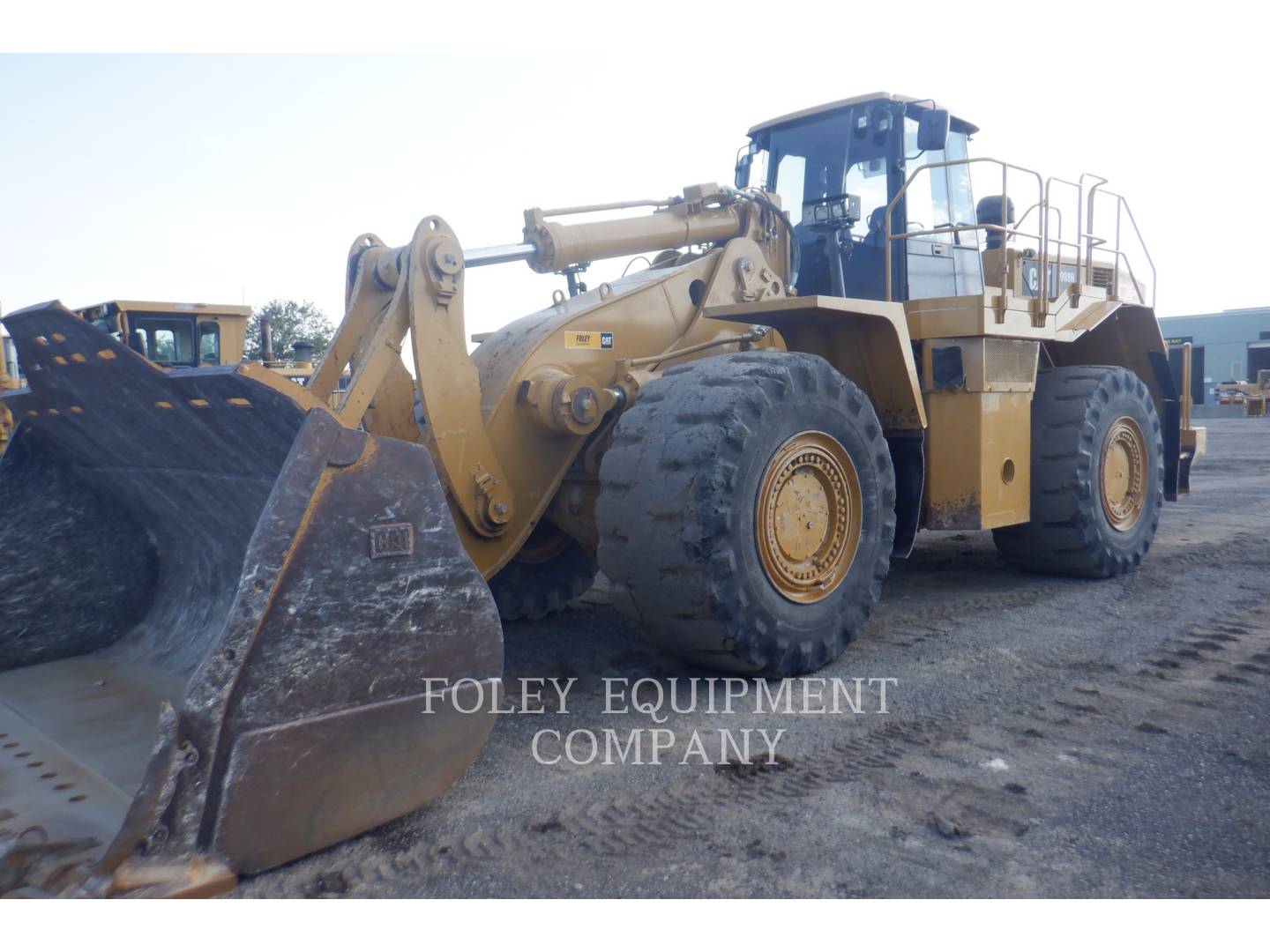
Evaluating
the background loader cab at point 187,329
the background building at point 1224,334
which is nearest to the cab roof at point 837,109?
the background loader cab at point 187,329

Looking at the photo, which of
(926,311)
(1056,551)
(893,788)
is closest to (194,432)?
(893,788)

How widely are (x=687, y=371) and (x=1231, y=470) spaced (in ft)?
46.0

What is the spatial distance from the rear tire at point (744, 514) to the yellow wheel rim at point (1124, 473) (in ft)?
9.42

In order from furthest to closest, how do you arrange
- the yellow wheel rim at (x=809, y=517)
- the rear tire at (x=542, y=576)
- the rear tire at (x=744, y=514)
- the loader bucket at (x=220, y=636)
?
1. the rear tire at (x=542, y=576)
2. the yellow wheel rim at (x=809, y=517)
3. the rear tire at (x=744, y=514)
4. the loader bucket at (x=220, y=636)

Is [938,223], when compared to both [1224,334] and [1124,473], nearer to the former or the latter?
[1124,473]

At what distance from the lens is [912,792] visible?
315 centimetres

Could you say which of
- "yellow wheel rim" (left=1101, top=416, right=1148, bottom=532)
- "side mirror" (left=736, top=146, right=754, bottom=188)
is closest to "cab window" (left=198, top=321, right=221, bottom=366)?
"side mirror" (left=736, top=146, right=754, bottom=188)

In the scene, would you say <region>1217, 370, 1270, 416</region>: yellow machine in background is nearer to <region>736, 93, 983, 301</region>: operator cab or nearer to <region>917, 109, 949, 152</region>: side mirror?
<region>736, 93, 983, 301</region>: operator cab

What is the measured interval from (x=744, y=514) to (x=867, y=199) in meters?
2.95

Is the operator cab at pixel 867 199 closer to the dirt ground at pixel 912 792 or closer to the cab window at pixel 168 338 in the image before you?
the dirt ground at pixel 912 792

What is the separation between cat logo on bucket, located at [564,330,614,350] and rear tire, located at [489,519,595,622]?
0.98 meters

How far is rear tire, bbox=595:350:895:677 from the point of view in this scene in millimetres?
3809

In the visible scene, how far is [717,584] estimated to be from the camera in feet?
12.5

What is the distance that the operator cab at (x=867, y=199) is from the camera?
19.4ft
